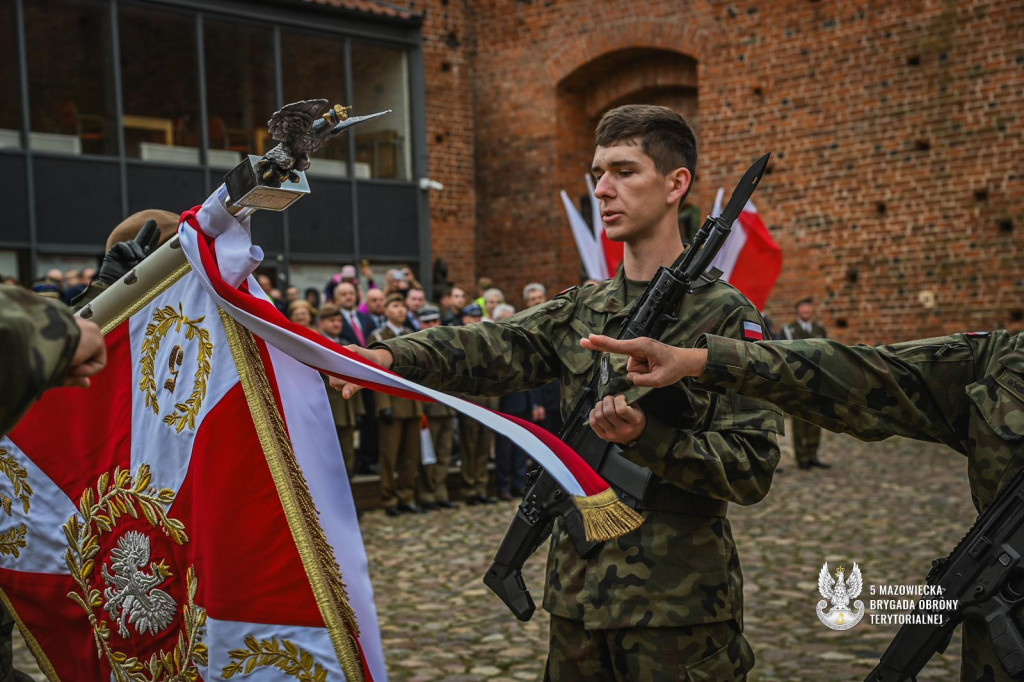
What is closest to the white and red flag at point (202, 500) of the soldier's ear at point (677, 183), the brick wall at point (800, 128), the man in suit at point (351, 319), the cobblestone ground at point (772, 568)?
the soldier's ear at point (677, 183)

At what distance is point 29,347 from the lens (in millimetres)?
1798

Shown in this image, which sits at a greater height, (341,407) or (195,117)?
(195,117)

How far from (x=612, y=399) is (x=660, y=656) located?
66 centimetres

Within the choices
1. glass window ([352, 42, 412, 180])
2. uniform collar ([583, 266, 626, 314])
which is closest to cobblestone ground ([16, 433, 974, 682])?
uniform collar ([583, 266, 626, 314])

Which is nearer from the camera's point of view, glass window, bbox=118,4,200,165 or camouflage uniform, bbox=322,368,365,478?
camouflage uniform, bbox=322,368,365,478

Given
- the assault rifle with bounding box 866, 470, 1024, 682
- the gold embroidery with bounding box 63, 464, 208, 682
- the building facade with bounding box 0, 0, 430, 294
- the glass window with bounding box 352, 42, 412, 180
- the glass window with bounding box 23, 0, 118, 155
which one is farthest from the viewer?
the glass window with bounding box 352, 42, 412, 180

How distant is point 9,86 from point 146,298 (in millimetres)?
13531

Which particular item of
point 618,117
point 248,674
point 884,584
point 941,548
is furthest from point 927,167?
point 248,674

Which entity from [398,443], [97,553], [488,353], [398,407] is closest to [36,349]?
[97,553]

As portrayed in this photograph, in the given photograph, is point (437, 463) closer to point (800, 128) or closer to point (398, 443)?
point (398, 443)

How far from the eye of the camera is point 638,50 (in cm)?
1845

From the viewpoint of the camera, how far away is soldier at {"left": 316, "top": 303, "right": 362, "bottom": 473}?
9047 millimetres

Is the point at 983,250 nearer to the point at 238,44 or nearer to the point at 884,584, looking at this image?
the point at 884,584

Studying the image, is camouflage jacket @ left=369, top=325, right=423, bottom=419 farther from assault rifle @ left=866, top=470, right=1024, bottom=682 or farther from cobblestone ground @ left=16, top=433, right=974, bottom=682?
assault rifle @ left=866, top=470, right=1024, bottom=682
